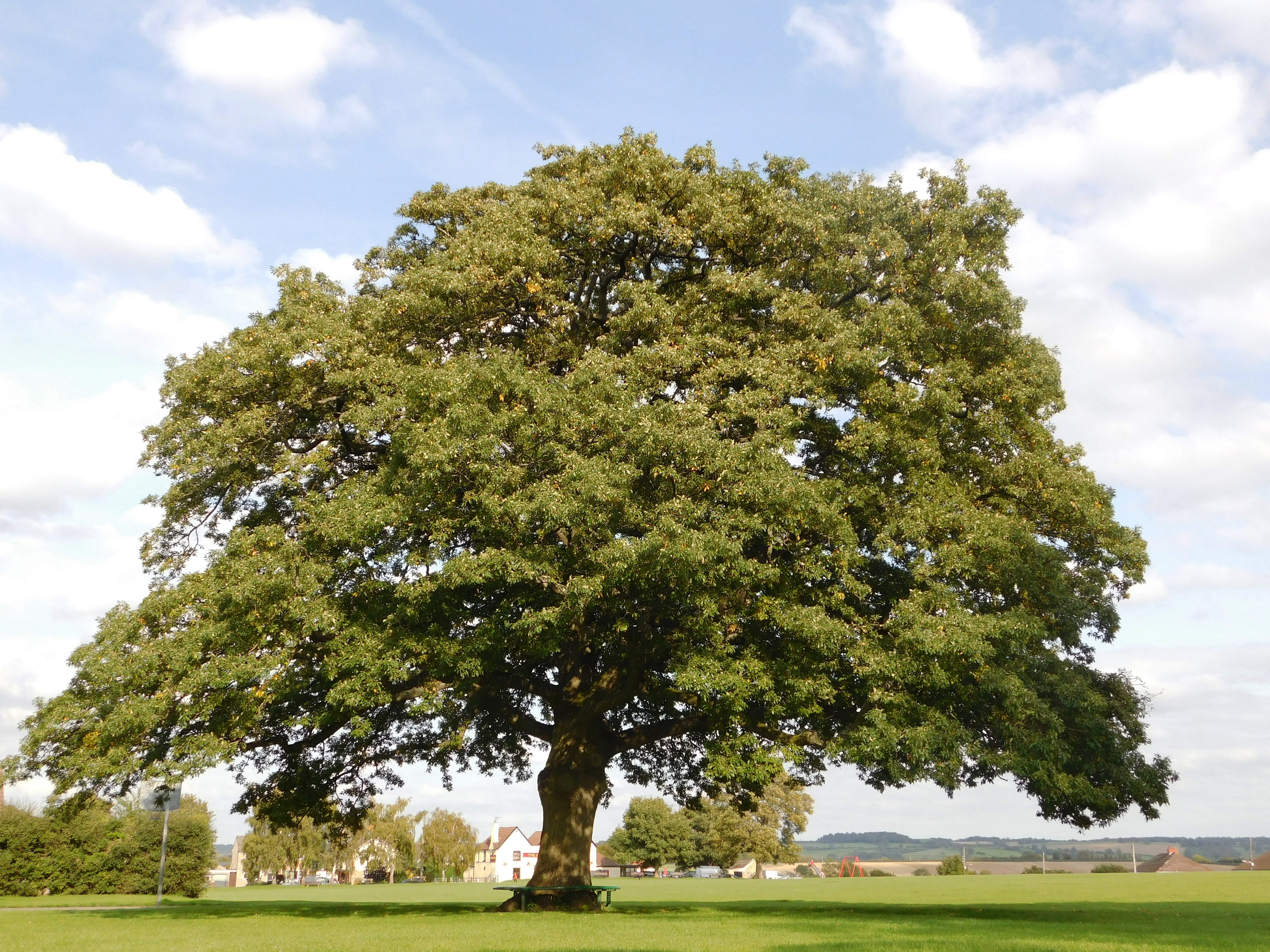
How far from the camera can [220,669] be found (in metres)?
19.3

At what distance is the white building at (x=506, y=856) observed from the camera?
116 meters

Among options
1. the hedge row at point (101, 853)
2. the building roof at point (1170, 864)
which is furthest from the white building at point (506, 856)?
the hedge row at point (101, 853)

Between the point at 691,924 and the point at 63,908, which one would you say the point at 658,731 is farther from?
the point at 63,908

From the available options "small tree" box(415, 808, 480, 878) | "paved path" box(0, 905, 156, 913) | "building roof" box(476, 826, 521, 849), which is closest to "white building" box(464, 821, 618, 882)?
"building roof" box(476, 826, 521, 849)

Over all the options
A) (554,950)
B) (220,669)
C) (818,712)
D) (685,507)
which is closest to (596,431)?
(685,507)

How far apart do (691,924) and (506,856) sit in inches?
4359

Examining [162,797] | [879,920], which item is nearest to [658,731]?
[879,920]

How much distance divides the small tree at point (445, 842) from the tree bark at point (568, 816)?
5688 centimetres

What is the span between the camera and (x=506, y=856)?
119812 millimetres

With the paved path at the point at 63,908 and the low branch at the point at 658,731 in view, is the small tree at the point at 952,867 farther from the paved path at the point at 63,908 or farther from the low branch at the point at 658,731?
the paved path at the point at 63,908

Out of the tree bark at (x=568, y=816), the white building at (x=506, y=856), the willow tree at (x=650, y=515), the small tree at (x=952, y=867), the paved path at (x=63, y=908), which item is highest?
the willow tree at (x=650, y=515)

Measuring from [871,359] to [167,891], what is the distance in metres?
37.3

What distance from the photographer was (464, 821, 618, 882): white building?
11575 cm

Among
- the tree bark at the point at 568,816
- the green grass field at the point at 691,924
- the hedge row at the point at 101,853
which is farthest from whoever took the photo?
the hedge row at the point at 101,853
